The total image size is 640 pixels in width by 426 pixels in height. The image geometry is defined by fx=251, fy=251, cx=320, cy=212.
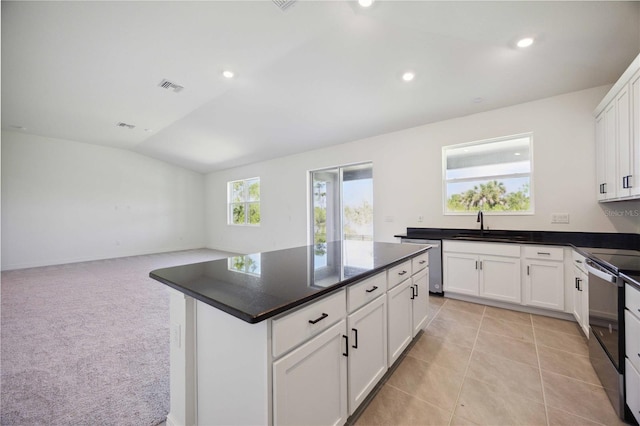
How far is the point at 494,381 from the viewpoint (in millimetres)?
1815

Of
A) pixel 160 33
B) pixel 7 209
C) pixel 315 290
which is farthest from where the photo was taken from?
pixel 7 209

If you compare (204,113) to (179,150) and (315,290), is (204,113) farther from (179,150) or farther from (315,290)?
(315,290)

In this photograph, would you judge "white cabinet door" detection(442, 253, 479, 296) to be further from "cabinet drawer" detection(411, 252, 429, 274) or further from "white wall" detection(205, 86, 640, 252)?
"cabinet drawer" detection(411, 252, 429, 274)

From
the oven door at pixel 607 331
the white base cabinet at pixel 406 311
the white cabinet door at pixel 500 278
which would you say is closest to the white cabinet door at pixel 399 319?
the white base cabinet at pixel 406 311

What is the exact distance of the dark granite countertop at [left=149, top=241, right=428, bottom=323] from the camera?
999mm

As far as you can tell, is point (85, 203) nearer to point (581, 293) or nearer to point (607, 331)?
point (607, 331)

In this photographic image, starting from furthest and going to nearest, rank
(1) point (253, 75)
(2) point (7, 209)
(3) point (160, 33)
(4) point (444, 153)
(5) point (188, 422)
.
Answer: (2) point (7, 209) < (4) point (444, 153) < (1) point (253, 75) < (3) point (160, 33) < (5) point (188, 422)

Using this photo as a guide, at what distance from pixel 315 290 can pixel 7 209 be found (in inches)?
320

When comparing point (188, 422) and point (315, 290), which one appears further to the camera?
point (188, 422)

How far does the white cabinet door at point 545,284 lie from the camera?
9.12 ft

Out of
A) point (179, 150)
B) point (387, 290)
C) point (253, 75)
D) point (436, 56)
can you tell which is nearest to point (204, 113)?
point (253, 75)

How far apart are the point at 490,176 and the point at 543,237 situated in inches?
41.2

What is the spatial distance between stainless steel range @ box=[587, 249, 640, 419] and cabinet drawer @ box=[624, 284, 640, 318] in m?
0.05

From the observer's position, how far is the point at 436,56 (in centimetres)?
267
